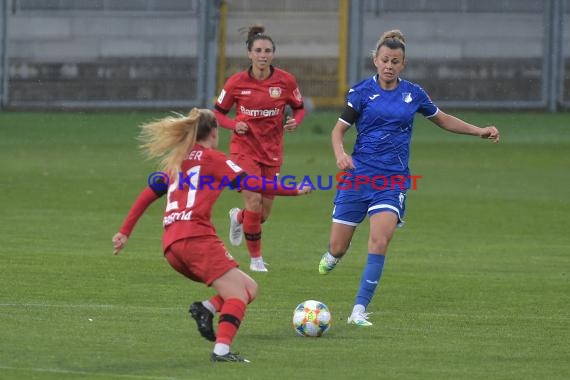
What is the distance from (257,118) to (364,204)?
324 centimetres

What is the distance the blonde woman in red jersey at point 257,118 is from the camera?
1358 cm

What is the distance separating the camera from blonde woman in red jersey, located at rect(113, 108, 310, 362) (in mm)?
8586

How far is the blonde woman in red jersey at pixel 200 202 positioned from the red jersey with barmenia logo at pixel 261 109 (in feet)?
15.9

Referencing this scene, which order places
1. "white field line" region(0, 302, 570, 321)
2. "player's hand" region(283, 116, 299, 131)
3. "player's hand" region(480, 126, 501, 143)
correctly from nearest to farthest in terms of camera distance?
"white field line" region(0, 302, 570, 321)
"player's hand" region(480, 126, 501, 143)
"player's hand" region(283, 116, 299, 131)

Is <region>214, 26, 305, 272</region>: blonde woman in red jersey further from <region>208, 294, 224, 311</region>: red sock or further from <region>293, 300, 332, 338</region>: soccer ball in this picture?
<region>208, 294, 224, 311</region>: red sock

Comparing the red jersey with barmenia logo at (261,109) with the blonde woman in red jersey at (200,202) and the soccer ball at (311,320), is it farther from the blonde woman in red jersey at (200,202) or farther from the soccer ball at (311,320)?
the blonde woman in red jersey at (200,202)

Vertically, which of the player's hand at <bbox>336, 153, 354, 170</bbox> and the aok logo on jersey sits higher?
the aok logo on jersey

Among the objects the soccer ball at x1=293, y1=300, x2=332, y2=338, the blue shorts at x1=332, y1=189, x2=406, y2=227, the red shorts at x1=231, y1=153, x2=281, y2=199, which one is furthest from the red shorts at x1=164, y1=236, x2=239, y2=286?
the red shorts at x1=231, y1=153, x2=281, y2=199

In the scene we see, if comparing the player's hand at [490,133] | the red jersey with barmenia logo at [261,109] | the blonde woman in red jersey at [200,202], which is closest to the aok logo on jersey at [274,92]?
the red jersey with barmenia logo at [261,109]

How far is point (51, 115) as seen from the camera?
32.6 meters

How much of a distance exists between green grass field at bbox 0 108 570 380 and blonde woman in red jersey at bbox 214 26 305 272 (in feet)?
2.50

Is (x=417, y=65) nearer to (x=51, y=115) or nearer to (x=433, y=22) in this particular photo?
(x=433, y=22)

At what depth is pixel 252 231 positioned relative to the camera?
1351 cm

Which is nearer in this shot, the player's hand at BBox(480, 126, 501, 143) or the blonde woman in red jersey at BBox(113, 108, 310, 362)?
the blonde woman in red jersey at BBox(113, 108, 310, 362)
